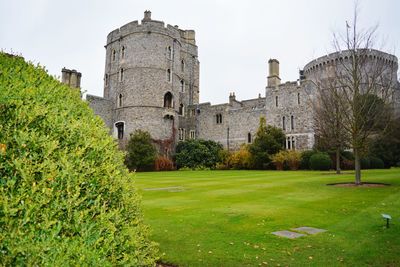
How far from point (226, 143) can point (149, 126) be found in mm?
11441

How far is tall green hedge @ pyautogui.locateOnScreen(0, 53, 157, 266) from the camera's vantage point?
196 centimetres

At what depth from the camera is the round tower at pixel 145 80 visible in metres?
39.5

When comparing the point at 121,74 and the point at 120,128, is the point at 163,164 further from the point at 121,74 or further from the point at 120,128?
the point at 121,74

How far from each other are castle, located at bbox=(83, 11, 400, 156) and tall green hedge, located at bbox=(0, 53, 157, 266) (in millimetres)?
36046

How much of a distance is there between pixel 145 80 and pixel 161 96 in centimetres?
272

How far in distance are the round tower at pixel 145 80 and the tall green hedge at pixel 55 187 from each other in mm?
36905

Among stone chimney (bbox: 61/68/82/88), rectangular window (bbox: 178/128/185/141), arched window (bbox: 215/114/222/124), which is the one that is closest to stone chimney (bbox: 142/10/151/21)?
stone chimney (bbox: 61/68/82/88)

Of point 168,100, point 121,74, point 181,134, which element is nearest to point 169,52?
point 168,100

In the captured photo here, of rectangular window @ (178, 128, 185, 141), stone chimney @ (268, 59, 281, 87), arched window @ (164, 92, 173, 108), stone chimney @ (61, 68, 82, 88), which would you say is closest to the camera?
stone chimney @ (61, 68, 82, 88)

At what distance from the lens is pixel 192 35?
168ft

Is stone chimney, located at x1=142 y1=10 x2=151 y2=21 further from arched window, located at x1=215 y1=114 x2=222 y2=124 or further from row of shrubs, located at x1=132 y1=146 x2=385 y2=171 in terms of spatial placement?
row of shrubs, located at x1=132 y1=146 x2=385 y2=171

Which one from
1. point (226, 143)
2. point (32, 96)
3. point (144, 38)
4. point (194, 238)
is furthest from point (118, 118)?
point (32, 96)

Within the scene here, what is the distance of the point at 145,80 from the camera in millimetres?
39531

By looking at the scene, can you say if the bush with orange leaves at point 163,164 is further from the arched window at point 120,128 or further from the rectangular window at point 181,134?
the rectangular window at point 181,134
